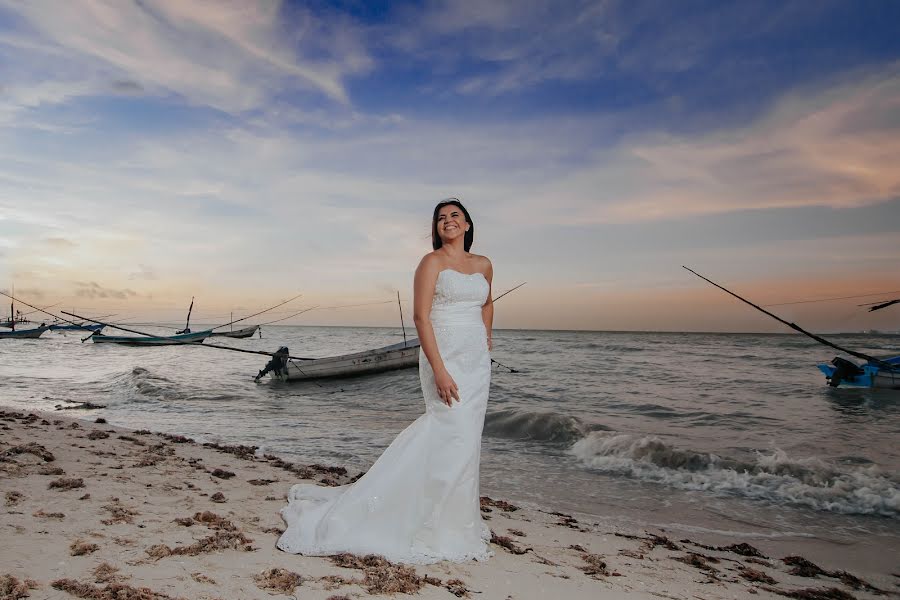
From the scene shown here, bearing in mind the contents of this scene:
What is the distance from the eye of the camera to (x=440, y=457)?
369 centimetres

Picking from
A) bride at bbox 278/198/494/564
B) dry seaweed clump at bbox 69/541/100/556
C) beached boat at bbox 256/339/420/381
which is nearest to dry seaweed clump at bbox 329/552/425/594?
bride at bbox 278/198/494/564

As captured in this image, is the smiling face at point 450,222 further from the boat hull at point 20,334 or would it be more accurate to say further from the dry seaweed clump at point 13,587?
the boat hull at point 20,334

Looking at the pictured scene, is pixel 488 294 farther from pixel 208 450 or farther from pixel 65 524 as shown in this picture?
pixel 208 450

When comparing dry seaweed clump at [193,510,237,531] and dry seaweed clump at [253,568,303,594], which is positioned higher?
dry seaweed clump at [253,568,303,594]

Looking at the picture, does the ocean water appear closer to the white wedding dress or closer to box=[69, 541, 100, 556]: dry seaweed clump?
the white wedding dress

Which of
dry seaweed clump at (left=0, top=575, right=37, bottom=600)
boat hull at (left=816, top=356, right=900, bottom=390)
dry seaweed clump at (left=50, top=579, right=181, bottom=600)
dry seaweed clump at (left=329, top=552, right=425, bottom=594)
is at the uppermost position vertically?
dry seaweed clump at (left=0, top=575, right=37, bottom=600)

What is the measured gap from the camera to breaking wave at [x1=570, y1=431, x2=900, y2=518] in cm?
714

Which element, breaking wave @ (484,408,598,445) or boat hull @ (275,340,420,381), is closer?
breaking wave @ (484,408,598,445)

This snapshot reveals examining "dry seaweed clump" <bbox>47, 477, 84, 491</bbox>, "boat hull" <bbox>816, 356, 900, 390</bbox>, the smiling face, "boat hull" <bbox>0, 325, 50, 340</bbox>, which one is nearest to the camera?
the smiling face

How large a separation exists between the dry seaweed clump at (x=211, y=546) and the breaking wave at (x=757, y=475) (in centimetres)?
652

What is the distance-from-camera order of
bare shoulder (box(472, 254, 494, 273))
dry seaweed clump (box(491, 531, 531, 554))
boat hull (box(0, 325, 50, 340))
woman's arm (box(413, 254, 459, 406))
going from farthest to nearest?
boat hull (box(0, 325, 50, 340))
dry seaweed clump (box(491, 531, 531, 554))
bare shoulder (box(472, 254, 494, 273))
woman's arm (box(413, 254, 459, 406))

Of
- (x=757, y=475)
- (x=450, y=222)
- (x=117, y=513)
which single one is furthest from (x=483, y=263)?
(x=757, y=475)

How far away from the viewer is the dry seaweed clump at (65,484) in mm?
4613

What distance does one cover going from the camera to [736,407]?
16.0 m
